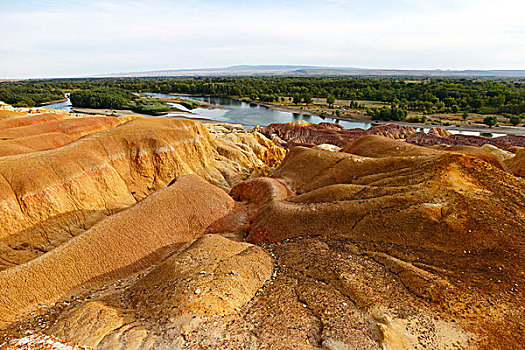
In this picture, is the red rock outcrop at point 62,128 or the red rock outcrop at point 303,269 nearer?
the red rock outcrop at point 303,269

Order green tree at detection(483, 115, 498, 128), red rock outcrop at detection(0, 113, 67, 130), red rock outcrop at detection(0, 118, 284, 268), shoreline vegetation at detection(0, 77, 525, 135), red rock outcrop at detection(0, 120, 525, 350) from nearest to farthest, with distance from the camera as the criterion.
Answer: red rock outcrop at detection(0, 120, 525, 350), red rock outcrop at detection(0, 118, 284, 268), red rock outcrop at detection(0, 113, 67, 130), green tree at detection(483, 115, 498, 128), shoreline vegetation at detection(0, 77, 525, 135)

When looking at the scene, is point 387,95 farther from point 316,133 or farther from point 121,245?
point 121,245

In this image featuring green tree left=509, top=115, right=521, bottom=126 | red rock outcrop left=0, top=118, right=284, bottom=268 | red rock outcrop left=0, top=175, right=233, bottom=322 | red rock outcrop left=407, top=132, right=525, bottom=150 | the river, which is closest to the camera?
red rock outcrop left=0, top=175, right=233, bottom=322

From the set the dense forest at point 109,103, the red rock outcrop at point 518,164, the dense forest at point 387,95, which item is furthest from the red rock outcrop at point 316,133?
the dense forest at point 387,95

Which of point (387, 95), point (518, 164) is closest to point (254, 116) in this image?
point (387, 95)

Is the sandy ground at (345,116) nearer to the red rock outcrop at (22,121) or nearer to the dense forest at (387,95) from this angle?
the dense forest at (387,95)

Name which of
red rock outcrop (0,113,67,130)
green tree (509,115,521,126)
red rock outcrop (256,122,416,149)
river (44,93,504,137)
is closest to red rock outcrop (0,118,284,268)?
red rock outcrop (0,113,67,130)

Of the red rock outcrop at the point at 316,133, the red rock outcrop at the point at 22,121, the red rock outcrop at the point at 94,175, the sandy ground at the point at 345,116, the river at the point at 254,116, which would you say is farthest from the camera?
the river at the point at 254,116

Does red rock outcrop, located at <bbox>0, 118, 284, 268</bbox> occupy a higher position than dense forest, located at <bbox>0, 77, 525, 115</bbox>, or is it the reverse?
dense forest, located at <bbox>0, 77, 525, 115</bbox>

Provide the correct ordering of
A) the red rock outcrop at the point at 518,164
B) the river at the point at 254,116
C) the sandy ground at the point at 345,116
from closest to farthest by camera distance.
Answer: the red rock outcrop at the point at 518,164 → the sandy ground at the point at 345,116 → the river at the point at 254,116

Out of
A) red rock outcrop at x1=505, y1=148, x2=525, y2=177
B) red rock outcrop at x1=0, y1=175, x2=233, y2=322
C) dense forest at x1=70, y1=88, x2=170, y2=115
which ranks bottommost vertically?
red rock outcrop at x1=0, y1=175, x2=233, y2=322

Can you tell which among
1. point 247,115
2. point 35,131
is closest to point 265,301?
point 35,131

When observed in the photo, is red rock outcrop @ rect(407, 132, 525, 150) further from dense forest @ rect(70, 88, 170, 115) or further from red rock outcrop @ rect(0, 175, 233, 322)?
dense forest @ rect(70, 88, 170, 115)
